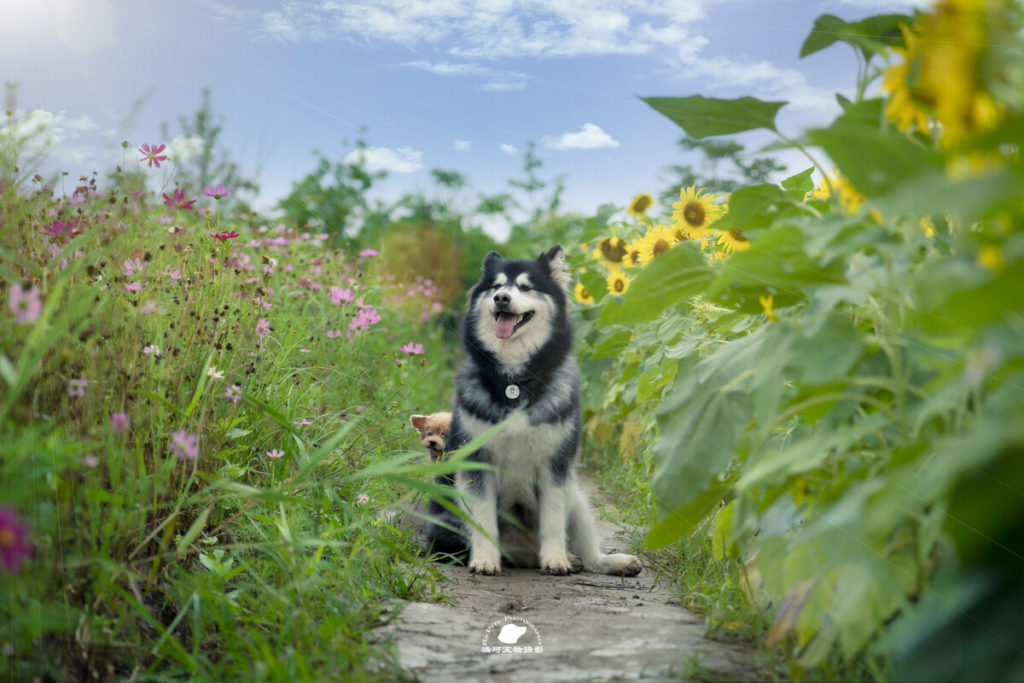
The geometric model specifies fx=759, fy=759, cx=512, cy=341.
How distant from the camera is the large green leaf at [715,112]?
175 centimetres

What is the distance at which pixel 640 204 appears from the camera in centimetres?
549

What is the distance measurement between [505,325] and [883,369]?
2324 millimetres

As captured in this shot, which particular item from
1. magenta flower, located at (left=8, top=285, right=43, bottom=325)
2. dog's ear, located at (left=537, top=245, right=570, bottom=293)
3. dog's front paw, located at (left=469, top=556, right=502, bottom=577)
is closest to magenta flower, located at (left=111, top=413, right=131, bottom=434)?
magenta flower, located at (left=8, top=285, right=43, bottom=325)

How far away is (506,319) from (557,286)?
434mm

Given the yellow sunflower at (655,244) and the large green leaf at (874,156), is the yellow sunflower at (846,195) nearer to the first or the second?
the large green leaf at (874,156)

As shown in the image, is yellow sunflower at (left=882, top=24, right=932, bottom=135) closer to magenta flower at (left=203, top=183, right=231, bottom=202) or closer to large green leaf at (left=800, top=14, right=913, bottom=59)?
large green leaf at (left=800, top=14, right=913, bottom=59)

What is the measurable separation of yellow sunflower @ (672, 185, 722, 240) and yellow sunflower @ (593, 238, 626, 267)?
120 centimetres

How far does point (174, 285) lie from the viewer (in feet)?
10.2

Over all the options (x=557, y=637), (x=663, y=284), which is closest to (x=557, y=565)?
(x=557, y=637)

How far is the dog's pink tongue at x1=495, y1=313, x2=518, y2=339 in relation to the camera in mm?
3760

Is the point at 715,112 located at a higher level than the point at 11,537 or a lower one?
higher

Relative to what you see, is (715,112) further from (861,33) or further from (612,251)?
(612,251)

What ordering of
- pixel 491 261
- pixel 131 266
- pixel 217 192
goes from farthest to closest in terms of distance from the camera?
pixel 491 261
pixel 217 192
pixel 131 266

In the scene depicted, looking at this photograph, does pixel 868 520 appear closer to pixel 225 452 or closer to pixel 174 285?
pixel 225 452
